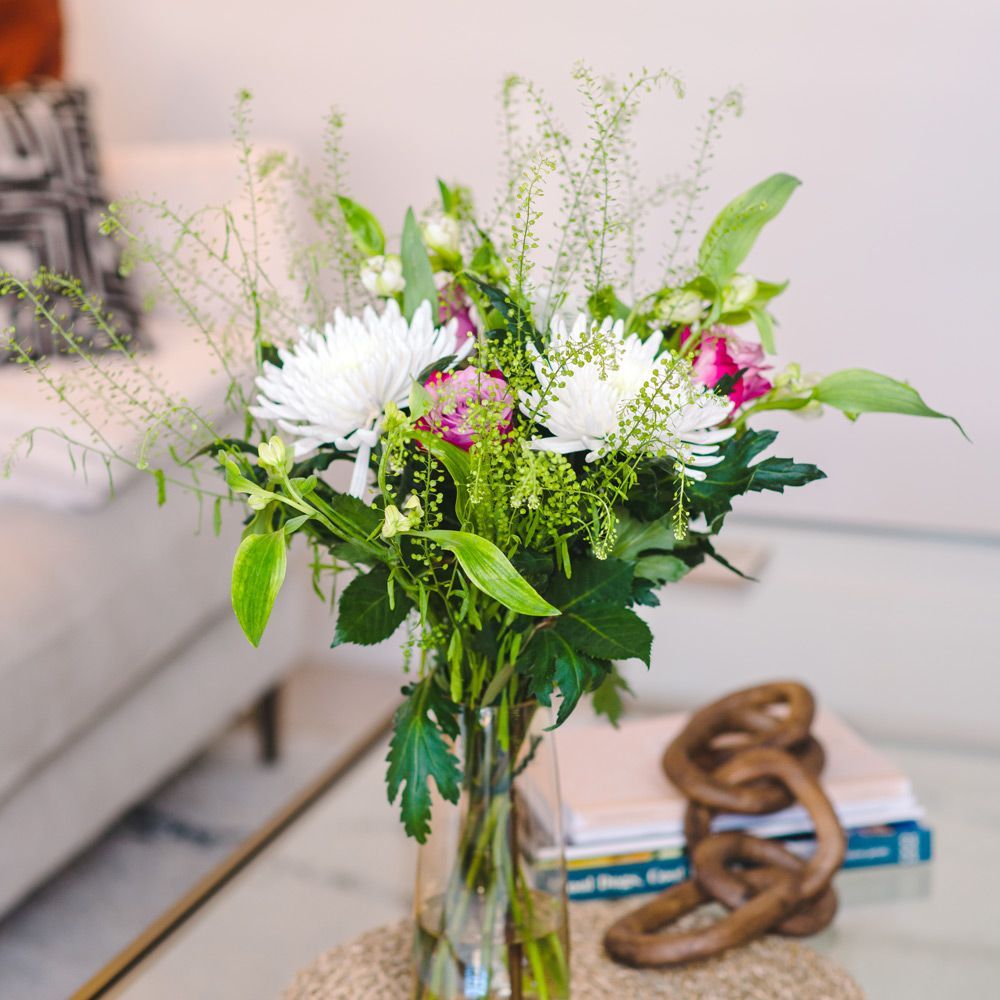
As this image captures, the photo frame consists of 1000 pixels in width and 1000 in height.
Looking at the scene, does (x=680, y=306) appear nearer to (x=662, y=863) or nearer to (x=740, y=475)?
(x=740, y=475)

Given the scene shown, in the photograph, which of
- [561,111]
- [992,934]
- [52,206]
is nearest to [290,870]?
[992,934]

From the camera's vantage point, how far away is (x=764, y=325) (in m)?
0.66

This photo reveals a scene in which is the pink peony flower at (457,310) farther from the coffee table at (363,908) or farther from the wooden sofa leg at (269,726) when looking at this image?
the wooden sofa leg at (269,726)

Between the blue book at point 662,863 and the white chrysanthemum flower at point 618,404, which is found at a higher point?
the white chrysanthemum flower at point 618,404

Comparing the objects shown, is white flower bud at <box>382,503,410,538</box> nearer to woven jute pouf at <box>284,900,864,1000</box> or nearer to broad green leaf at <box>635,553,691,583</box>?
broad green leaf at <box>635,553,691,583</box>

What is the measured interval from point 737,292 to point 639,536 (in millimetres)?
140

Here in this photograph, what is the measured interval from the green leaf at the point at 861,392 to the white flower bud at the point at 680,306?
0.24 feet

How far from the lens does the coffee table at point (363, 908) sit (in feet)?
2.72

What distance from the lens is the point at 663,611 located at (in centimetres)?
161

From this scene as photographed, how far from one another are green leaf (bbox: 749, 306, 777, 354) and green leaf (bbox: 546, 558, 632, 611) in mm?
Result: 152

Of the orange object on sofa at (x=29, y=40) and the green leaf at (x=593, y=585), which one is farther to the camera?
the orange object on sofa at (x=29, y=40)

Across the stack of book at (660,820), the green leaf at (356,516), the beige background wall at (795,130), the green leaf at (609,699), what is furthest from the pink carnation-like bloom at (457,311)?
the beige background wall at (795,130)

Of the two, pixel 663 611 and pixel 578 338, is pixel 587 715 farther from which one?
pixel 578 338

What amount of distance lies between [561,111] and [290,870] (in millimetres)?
1323
